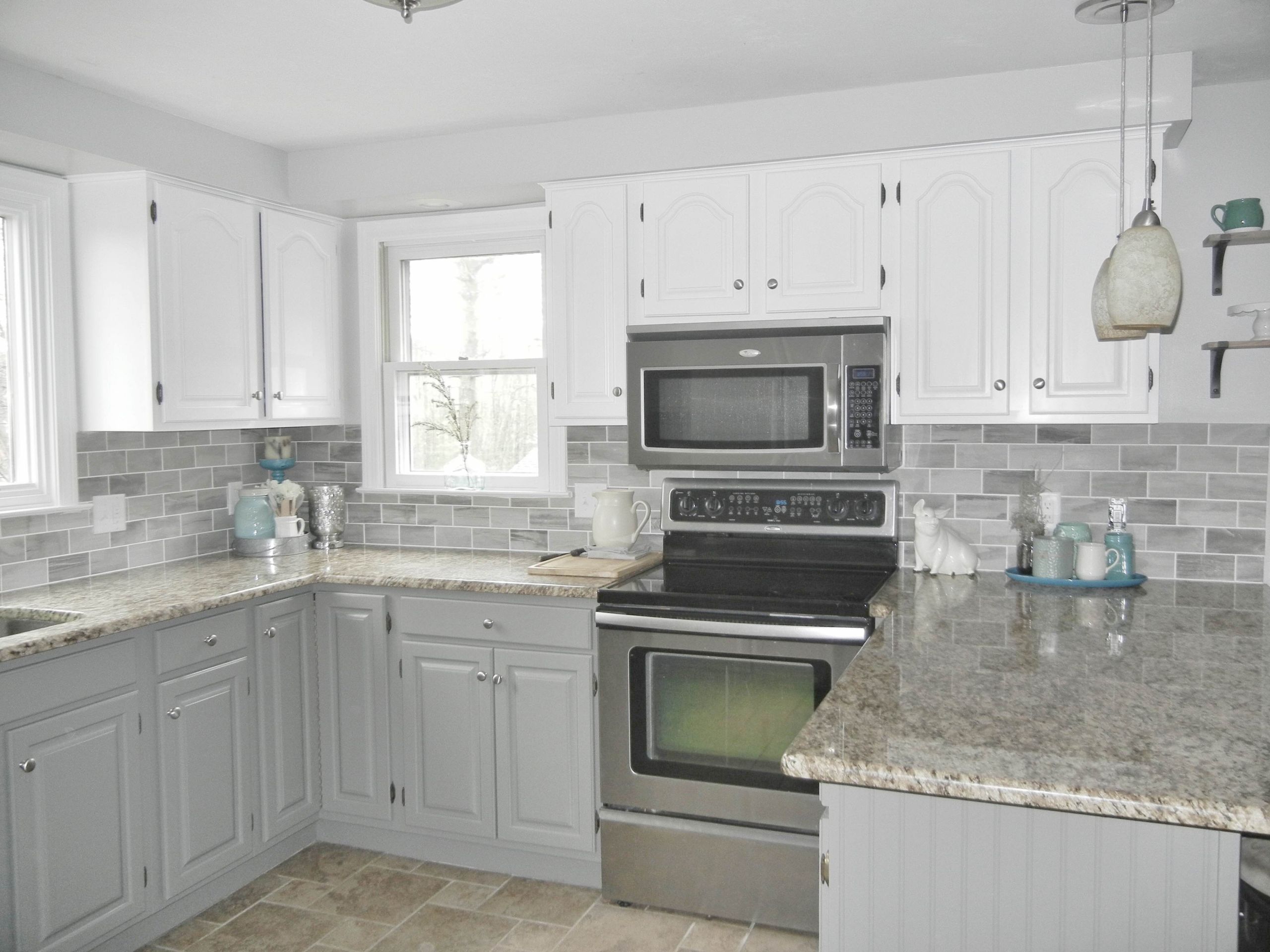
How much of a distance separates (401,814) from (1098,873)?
2.32 metres

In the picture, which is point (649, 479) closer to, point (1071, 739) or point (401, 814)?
point (401, 814)

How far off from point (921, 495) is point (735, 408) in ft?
2.24

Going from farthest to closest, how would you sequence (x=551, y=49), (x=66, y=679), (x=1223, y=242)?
(x=1223, y=242), (x=551, y=49), (x=66, y=679)

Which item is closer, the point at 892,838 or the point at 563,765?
the point at 892,838

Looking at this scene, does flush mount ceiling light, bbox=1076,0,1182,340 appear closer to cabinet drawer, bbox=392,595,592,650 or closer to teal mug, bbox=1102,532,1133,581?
teal mug, bbox=1102,532,1133,581

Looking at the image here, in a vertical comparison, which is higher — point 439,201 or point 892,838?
point 439,201

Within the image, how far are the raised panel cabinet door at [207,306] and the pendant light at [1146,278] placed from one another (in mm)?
2586

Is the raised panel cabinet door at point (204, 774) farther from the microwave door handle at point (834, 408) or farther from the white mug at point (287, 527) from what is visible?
the microwave door handle at point (834, 408)

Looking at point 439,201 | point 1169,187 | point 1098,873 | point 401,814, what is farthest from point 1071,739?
point 439,201

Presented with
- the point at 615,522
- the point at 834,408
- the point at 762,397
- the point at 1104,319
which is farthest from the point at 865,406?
the point at 1104,319

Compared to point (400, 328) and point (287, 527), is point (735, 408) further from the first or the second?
point (287, 527)

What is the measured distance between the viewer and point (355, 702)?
3.19m

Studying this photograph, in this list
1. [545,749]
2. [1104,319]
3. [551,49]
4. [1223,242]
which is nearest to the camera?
[1104,319]

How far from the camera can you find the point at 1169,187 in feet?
9.54
